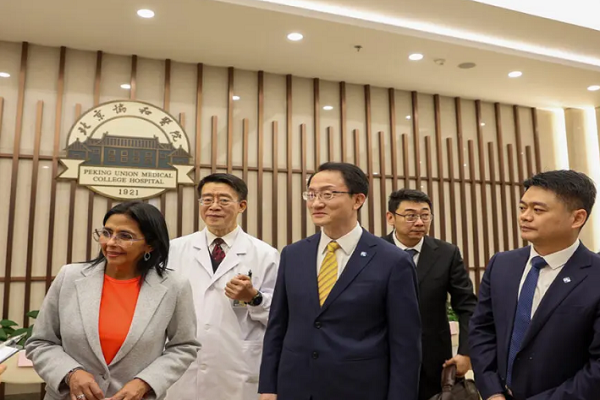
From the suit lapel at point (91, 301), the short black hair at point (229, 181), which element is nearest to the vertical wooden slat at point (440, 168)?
the short black hair at point (229, 181)

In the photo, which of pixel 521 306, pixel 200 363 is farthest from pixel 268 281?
pixel 521 306

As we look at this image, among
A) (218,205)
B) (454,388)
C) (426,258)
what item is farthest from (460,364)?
(218,205)

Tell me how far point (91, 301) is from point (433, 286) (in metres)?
1.62

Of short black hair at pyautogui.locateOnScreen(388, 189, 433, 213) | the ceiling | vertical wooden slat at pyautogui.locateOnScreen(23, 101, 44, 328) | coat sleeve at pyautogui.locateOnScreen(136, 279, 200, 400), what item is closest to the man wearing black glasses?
short black hair at pyautogui.locateOnScreen(388, 189, 433, 213)

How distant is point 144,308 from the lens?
1677 millimetres

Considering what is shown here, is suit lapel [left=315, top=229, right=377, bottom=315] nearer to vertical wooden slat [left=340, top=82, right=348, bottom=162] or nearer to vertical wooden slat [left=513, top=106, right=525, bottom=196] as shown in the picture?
vertical wooden slat [left=340, top=82, right=348, bottom=162]

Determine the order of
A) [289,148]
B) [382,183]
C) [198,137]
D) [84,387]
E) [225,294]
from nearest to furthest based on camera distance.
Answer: [84,387], [225,294], [198,137], [289,148], [382,183]

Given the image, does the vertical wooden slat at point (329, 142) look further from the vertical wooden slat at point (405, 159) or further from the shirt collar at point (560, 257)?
the shirt collar at point (560, 257)

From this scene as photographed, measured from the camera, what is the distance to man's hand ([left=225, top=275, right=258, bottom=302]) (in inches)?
81.3

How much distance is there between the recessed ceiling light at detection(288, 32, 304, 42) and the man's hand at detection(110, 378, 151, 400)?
324 centimetres

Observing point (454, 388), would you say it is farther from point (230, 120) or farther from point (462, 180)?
point (462, 180)

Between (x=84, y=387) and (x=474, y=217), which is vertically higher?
(x=474, y=217)

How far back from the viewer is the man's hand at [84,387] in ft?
4.95

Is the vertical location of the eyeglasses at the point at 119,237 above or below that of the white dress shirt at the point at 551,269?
above
